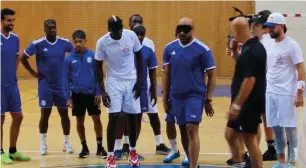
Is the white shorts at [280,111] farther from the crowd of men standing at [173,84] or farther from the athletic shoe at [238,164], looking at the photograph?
the athletic shoe at [238,164]

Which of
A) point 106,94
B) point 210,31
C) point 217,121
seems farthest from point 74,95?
point 210,31

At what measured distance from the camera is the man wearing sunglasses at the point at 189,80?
24.5 ft

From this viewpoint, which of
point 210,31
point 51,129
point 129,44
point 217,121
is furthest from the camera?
point 210,31

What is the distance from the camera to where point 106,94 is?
797 centimetres

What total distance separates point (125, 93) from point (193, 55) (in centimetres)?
120

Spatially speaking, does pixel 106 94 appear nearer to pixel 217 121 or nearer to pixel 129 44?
pixel 129 44

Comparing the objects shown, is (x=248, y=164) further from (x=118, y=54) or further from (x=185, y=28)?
(x=118, y=54)

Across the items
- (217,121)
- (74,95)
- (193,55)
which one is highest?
(193,55)

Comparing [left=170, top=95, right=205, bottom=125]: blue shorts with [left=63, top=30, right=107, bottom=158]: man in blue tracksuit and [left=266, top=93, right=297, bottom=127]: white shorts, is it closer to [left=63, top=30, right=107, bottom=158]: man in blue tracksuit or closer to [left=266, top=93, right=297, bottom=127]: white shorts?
[left=266, top=93, right=297, bottom=127]: white shorts

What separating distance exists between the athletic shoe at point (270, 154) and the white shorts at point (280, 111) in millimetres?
799

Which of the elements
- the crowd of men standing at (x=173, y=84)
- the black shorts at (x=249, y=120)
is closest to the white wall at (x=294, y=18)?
the crowd of men standing at (x=173, y=84)

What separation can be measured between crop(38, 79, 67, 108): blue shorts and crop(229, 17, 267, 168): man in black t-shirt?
11.1ft

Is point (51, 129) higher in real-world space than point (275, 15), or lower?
lower

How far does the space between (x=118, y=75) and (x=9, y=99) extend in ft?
6.00
